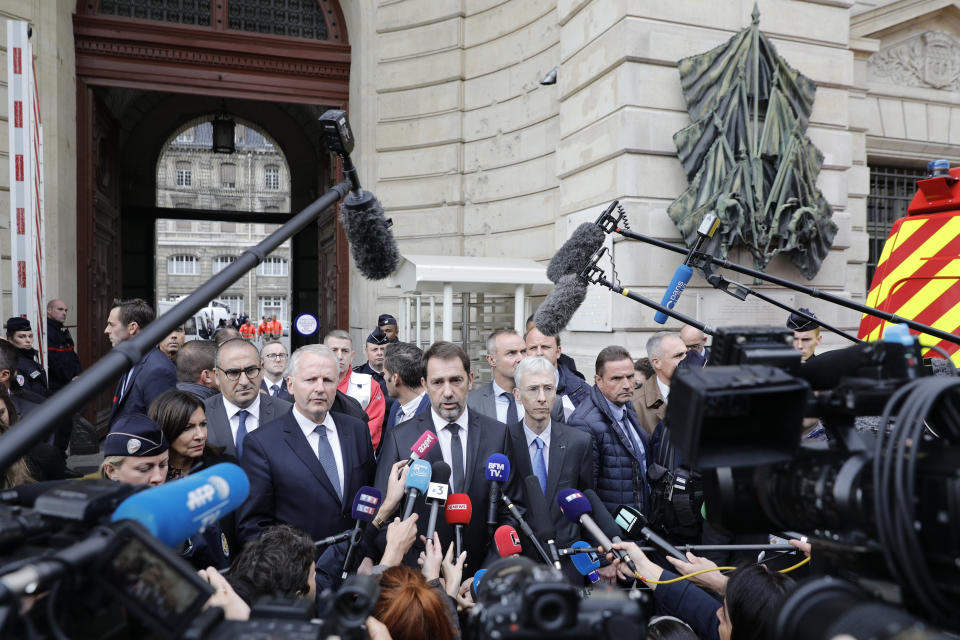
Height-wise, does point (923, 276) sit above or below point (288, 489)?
above

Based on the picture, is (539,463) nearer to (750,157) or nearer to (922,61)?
(750,157)

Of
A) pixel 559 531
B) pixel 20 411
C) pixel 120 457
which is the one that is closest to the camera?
pixel 120 457

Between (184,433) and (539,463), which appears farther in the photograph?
(539,463)

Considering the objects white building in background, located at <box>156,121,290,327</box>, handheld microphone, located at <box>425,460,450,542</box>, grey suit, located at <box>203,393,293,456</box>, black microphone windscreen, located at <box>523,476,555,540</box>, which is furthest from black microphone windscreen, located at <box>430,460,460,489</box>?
white building in background, located at <box>156,121,290,327</box>

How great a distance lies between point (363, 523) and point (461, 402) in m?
0.99

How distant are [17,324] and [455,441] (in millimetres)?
4445

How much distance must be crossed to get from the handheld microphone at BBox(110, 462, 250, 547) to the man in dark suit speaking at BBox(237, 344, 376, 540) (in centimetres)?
202

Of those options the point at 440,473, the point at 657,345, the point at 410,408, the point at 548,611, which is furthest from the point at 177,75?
the point at 548,611

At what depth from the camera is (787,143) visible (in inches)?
283

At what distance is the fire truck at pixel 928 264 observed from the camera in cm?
469

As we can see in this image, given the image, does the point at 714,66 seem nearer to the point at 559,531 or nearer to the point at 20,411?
the point at 559,531

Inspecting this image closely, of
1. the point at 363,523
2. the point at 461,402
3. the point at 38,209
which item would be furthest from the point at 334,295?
the point at 363,523

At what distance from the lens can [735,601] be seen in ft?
7.16

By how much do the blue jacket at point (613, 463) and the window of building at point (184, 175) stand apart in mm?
61229
